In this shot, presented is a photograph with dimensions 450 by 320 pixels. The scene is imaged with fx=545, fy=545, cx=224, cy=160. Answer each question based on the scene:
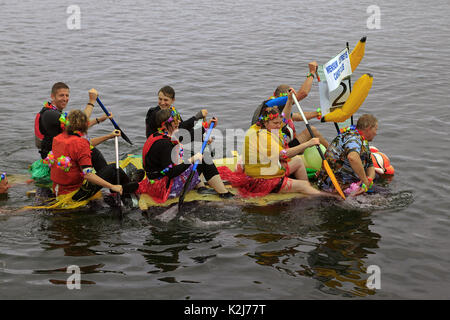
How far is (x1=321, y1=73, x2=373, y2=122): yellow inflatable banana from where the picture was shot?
907 cm

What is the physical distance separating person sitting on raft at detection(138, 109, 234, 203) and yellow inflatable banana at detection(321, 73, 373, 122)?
7.45ft

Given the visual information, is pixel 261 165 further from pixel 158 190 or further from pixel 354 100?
pixel 354 100

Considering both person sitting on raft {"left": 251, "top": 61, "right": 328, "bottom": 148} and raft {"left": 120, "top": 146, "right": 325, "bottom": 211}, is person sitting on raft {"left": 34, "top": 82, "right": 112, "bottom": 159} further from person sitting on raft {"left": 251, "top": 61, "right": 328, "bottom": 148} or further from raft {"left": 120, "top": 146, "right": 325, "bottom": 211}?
person sitting on raft {"left": 251, "top": 61, "right": 328, "bottom": 148}

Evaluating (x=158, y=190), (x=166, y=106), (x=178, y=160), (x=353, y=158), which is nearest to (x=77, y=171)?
(x=158, y=190)

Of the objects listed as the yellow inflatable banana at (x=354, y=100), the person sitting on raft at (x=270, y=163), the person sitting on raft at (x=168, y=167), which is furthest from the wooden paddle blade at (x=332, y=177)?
the person sitting on raft at (x=168, y=167)

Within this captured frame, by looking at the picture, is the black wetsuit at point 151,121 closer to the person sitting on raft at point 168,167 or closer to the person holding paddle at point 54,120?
the person sitting on raft at point 168,167

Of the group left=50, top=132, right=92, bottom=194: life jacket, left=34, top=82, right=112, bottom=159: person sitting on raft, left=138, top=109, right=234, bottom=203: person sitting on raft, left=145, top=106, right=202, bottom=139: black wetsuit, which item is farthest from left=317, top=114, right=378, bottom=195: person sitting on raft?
left=34, top=82, right=112, bottom=159: person sitting on raft

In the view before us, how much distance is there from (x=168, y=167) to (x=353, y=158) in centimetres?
306

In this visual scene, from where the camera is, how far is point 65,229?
8.76 meters

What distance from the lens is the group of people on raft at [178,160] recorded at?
8633 millimetres

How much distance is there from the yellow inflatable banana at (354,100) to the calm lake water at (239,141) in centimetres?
153

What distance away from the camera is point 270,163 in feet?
30.5

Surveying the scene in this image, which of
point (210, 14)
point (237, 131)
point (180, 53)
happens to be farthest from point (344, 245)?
point (210, 14)

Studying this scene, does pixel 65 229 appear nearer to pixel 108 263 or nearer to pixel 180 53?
pixel 108 263
